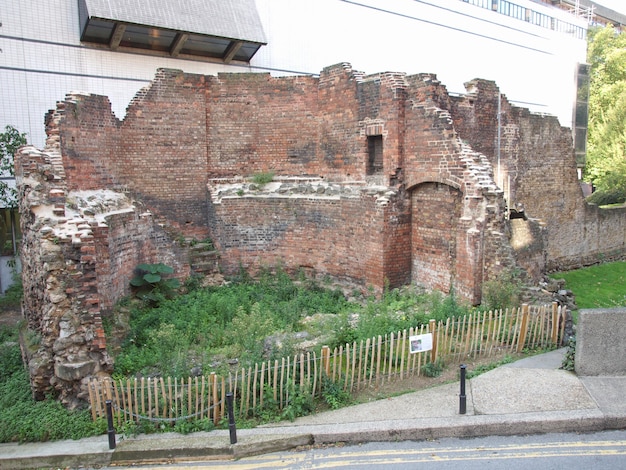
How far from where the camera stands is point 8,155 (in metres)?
16.9

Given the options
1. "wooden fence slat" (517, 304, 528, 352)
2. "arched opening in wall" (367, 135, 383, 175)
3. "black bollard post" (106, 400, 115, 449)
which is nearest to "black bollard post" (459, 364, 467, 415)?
"wooden fence slat" (517, 304, 528, 352)

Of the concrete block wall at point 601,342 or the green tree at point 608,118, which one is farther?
the green tree at point 608,118

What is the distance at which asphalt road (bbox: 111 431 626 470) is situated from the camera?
6.32 meters

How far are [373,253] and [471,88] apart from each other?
6.02m

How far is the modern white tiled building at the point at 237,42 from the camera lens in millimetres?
17688

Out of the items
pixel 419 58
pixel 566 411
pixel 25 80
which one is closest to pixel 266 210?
pixel 25 80

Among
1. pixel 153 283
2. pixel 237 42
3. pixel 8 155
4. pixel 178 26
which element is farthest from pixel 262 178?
pixel 8 155

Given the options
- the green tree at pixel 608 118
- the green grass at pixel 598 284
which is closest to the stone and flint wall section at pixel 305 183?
the green grass at pixel 598 284

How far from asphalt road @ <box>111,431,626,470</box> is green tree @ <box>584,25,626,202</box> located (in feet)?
65.6

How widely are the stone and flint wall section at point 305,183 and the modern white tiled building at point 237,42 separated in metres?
4.92

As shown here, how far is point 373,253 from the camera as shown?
1387cm

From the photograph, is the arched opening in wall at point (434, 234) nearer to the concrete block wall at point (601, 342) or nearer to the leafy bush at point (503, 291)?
the leafy bush at point (503, 291)

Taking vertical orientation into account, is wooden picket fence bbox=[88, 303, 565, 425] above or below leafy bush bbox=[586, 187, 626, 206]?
below

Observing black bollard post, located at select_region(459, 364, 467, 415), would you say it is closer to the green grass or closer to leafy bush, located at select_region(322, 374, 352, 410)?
leafy bush, located at select_region(322, 374, 352, 410)
